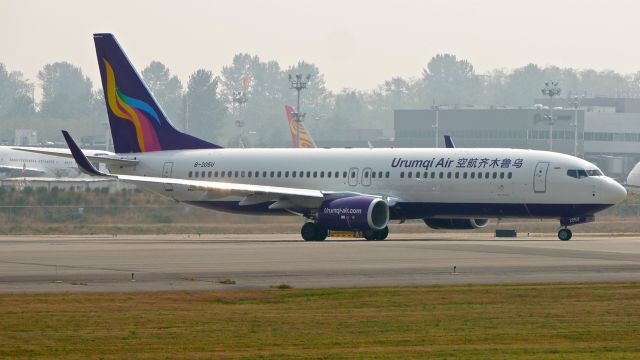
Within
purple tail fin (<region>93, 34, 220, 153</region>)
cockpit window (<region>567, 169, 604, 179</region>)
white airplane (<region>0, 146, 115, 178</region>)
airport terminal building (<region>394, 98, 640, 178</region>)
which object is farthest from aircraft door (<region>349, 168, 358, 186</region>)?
airport terminal building (<region>394, 98, 640, 178</region>)

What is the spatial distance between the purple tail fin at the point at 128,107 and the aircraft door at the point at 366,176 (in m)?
10.4

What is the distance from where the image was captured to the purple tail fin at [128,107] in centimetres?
6406

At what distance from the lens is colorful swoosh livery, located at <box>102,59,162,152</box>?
64250 mm

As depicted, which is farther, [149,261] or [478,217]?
[478,217]

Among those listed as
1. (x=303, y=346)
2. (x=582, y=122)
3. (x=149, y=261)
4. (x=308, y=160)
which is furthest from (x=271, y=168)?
(x=582, y=122)

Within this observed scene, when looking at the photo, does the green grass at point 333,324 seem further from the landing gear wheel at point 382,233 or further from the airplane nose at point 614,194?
Result: the landing gear wheel at point 382,233

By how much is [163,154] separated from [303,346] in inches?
1711

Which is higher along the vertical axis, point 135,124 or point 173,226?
point 135,124

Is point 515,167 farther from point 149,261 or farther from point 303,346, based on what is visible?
point 303,346

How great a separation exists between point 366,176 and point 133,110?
484 inches

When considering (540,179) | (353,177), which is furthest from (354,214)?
(540,179)

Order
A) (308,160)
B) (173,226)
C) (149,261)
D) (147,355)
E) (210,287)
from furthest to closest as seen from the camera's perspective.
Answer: (173,226)
(308,160)
(149,261)
(210,287)
(147,355)

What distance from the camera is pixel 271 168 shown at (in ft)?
205

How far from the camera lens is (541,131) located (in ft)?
592
